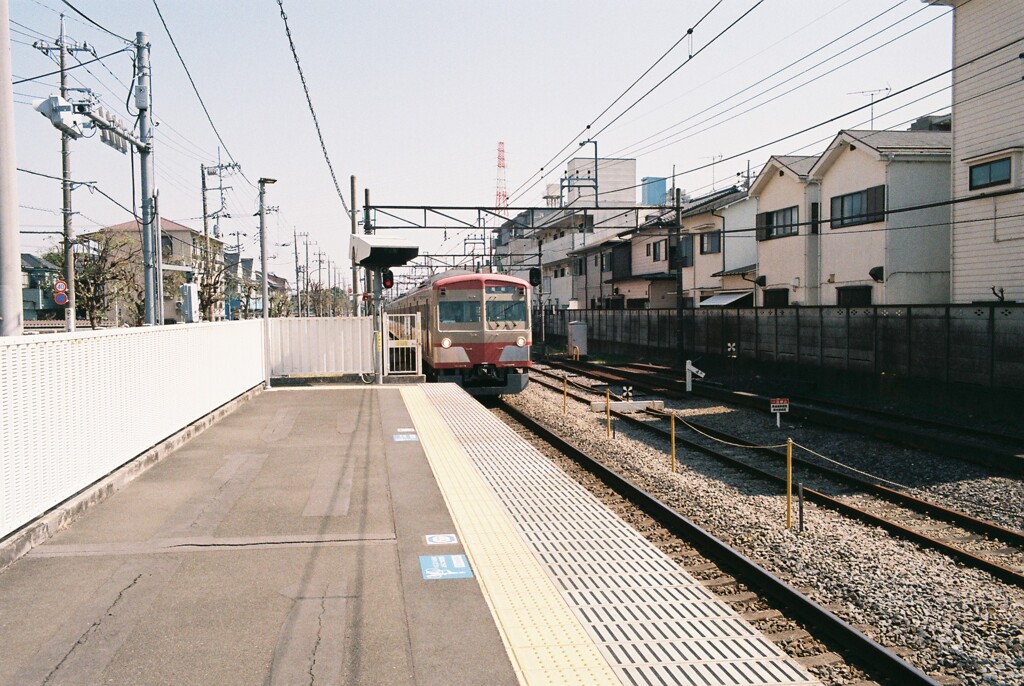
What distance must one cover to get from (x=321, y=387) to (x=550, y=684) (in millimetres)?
13609

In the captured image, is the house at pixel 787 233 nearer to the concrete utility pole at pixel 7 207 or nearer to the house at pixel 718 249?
the house at pixel 718 249

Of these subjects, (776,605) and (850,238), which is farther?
(850,238)

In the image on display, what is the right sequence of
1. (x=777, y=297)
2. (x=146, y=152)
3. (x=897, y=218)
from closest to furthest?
(x=146, y=152) → (x=897, y=218) → (x=777, y=297)

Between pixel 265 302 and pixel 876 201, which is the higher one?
pixel 876 201

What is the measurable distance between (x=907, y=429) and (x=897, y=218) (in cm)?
1112

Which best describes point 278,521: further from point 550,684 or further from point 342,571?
point 550,684

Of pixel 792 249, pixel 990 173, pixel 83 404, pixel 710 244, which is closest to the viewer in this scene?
pixel 83 404

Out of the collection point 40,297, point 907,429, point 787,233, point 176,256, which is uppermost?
point 176,256

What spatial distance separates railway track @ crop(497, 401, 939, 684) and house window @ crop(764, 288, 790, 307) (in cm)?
2187

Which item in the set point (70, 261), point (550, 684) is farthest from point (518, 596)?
point (70, 261)

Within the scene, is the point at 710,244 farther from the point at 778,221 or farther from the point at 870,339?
the point at 870,339

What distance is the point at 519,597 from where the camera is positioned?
4.93 metres

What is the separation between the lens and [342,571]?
17.4ft

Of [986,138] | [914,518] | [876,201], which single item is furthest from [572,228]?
[914,518]
